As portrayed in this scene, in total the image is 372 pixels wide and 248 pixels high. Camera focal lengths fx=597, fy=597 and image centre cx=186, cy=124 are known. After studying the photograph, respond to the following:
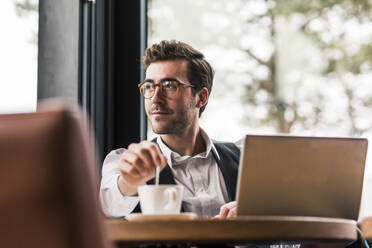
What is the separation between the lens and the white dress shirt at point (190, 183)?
2.02 m

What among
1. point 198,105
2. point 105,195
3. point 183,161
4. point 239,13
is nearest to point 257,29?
point 239,13

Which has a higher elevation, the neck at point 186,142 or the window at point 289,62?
the window at point 289,62

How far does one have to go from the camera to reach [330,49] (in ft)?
19.2

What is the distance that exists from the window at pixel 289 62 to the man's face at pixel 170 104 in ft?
9.51

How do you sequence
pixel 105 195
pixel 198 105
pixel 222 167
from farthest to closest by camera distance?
1. pixel 198 105
2. pixel 222 167
3. pixel 105 195

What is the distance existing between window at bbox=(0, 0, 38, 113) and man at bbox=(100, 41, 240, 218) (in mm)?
391

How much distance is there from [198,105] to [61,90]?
0.64 meters

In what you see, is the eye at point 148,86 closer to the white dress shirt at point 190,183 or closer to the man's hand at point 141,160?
the white dress shirt at point 190,183

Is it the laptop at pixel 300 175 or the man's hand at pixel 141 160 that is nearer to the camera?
the laptop at pixel 300 175

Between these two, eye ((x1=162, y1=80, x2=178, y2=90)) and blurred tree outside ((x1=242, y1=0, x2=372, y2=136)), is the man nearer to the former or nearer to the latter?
eye ((x1=162, y1=80, x2=178, y2=90))

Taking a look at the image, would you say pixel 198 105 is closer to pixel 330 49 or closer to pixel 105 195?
pixel 105 195

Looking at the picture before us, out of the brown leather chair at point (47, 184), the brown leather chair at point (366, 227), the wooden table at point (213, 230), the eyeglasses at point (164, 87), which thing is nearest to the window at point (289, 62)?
the eyeglasses at point (164, 87)

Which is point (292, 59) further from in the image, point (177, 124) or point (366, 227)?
point (366, 227)

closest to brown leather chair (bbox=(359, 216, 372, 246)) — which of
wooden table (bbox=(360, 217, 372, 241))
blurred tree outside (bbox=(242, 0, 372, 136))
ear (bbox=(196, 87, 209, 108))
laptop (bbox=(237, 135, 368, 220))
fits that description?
wooden table (bbox=(360, 217, 372, 241))
